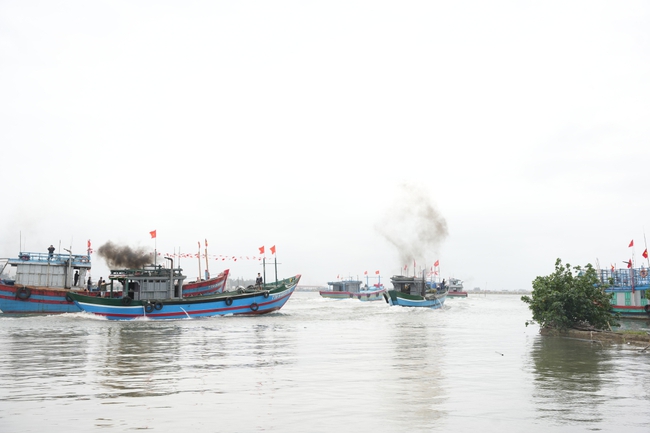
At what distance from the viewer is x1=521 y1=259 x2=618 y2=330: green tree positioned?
28.2 m

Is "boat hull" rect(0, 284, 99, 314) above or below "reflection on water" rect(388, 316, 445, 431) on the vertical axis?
above

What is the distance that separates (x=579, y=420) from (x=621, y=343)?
52.8 ft

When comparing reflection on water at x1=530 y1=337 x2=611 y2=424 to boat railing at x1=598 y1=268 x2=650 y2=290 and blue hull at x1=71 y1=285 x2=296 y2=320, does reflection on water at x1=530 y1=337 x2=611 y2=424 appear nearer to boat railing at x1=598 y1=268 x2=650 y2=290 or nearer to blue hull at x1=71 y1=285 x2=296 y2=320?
blue hull at x1=71 y1=285 x2=296 y2=320

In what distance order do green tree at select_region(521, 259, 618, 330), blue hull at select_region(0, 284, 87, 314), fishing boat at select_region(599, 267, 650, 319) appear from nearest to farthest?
green tree at select_region(521, 259, 618, 330) < fishing boat at select_region(599, 267, 650, 319) < blue hull at select_region(0, 284, 87, 314)

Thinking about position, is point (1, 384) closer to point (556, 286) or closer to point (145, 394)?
point (145, 394)

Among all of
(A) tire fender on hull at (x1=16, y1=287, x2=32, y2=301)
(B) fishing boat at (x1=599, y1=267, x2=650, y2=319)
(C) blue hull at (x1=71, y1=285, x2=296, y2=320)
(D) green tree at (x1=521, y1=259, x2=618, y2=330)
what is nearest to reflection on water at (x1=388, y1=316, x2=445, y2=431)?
(D) green tree at (x1=521, y1=259, x2=618, y2=330)

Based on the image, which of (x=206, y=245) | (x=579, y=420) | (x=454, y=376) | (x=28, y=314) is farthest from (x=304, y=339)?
(x=206, y=245)

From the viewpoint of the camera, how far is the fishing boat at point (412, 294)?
230 ft

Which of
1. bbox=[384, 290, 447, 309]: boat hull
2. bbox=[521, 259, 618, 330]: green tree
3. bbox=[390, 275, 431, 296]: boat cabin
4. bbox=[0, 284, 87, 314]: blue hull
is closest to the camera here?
bbox=[521, 259, 618, 330]: green tree

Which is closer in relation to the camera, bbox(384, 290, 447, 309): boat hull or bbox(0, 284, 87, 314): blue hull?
bbox(0, 284, 87, 314): blue hull

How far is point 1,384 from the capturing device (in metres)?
14.7

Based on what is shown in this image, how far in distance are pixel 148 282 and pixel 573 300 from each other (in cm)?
3298

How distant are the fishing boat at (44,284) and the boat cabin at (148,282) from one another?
952cm

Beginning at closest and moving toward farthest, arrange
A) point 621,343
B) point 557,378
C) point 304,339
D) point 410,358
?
point 557,378
point 410,358
point 621,343
point 304,339
